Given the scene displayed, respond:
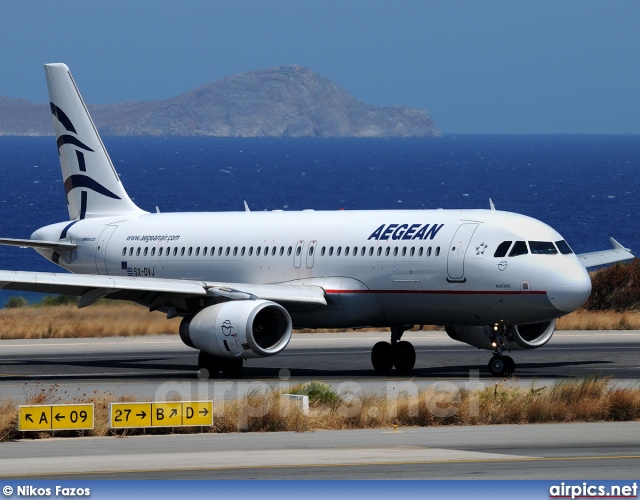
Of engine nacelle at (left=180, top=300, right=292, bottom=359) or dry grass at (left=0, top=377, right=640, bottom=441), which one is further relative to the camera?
engine nacelle at (left=180, top=300, right=292, bottom=359)

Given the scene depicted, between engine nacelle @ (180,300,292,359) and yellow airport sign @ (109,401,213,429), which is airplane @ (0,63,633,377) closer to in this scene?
engine nacelle @ (180,300,292,359)

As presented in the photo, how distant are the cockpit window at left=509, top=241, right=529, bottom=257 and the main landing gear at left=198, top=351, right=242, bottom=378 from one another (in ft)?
23.9

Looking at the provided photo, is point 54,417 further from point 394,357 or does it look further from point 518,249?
point 394,357

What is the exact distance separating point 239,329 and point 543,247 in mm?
7505

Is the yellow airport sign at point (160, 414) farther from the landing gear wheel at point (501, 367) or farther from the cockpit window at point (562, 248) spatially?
the cockpit window at point (562, 248)

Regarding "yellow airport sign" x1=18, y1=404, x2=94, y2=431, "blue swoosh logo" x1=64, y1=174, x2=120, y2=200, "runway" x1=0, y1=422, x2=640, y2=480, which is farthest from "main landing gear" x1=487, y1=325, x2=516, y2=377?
"blue swoosh logo" x1=64, y1=174, x2=120, y2=200

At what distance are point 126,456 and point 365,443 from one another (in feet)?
12.5

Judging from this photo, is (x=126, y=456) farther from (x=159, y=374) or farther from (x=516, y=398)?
(x=159, y=374)

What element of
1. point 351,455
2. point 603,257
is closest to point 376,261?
point 603,257

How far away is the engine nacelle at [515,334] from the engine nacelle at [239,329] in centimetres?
485

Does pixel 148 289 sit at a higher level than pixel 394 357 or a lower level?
higher

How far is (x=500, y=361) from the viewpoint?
115 ft

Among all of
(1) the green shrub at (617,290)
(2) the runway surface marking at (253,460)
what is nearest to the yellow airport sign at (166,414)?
(2) the runway surface marking at (253,460)

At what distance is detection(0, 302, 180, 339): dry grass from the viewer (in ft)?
169
